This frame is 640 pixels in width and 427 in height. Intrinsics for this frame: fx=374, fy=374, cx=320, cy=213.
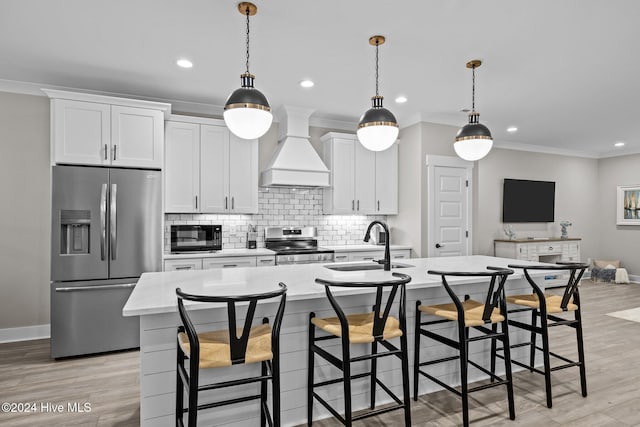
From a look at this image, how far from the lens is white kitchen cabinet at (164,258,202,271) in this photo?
4066 mm

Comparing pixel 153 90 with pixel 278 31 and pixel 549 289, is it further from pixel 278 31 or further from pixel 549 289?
pixel 549 289

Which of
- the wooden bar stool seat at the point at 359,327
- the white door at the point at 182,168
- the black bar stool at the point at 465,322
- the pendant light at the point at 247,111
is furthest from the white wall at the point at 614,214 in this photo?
the pendant light at the point at 247,111

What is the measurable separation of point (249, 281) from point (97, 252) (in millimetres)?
2158

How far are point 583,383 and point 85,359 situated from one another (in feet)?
13.9

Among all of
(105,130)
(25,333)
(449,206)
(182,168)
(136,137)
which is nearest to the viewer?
(105,130)

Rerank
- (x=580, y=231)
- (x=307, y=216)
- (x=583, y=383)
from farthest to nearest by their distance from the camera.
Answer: (x=580, y=231) < (x=307, y=216) < (x=583, y=383)

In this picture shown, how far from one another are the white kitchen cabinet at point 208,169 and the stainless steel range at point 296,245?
554 millimetres

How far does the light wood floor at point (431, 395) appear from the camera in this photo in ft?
8.02

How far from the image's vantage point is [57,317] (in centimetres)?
353

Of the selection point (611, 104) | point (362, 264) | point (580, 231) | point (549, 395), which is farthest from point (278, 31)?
point (580, 231)

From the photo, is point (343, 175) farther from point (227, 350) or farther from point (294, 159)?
point (227, 350)

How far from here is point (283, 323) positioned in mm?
2293

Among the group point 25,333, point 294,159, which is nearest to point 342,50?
point 294,159

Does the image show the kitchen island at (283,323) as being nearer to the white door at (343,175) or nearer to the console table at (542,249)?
the white door at (343,175)
